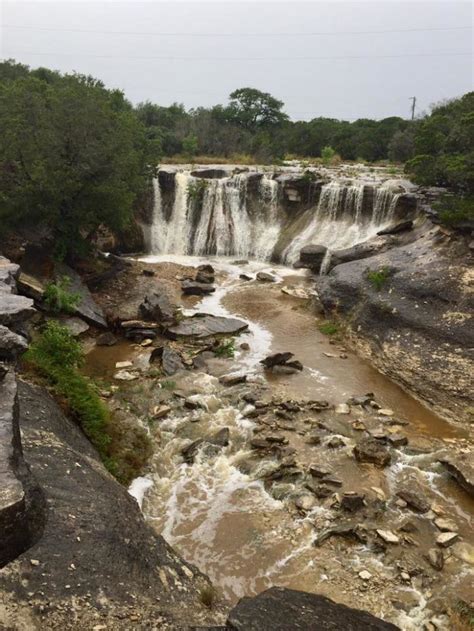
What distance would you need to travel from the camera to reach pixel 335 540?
28.8ft

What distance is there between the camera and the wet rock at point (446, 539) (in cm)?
868

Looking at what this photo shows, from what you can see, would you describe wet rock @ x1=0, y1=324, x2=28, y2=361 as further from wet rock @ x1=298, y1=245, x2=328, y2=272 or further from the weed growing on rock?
wet rock @ x1=298, y1=245, x2=328, y2=272

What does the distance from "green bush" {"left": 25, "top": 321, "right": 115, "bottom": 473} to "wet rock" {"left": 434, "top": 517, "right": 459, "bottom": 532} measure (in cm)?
601

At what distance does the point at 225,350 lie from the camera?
1628 centimetres

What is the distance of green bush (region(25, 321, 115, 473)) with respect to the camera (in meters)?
10.2

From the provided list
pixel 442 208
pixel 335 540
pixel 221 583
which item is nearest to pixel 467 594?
pixel 335 540

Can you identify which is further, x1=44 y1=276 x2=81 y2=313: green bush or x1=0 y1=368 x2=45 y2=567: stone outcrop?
x1=44 y1=276 x2=81 y2=313: green bush

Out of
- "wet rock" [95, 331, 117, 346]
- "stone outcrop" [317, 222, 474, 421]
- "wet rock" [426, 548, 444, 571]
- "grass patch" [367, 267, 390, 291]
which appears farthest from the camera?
"grass patch" [367, 267, 390, 291]

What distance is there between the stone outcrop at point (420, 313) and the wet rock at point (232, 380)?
4290 millimetres

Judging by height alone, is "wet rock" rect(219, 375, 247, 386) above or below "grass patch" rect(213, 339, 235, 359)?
below

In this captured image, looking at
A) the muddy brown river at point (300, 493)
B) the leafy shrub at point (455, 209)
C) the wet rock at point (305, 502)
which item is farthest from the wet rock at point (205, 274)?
the wet rock at point (305, 502)

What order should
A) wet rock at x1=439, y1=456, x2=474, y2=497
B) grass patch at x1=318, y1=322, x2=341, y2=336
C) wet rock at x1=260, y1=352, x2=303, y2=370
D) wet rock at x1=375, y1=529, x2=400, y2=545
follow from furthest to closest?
grass patch at x1=318, y1=322, x2=341, y2=336, wet rock at x1=260, y1=352, x2=303, y2=370, wet rock at x1=439, y1=456, x2=474, y2=497, wet rock at x1=375, y1=529, x2=400, y2=545

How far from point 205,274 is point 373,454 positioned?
1463cm

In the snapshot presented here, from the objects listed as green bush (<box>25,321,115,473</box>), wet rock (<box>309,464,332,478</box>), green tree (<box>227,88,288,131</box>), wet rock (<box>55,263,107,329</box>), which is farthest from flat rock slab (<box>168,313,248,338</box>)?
green tree (<box>227,88,288,131</box>)
